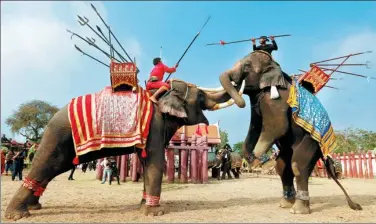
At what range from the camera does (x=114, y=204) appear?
8414 millimetres

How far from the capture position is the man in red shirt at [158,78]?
7.57 m

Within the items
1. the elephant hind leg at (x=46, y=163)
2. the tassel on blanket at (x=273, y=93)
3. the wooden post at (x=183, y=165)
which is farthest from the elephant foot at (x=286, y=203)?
the wooden post at (x=183, y=165)

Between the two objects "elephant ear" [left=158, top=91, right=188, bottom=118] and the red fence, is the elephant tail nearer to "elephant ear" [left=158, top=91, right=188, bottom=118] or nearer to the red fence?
"elephant ear" [left=158, top=91, right=188, bottom=118]

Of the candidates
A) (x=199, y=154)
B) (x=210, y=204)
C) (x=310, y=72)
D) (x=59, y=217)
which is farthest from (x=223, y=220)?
(x=199, y=154)

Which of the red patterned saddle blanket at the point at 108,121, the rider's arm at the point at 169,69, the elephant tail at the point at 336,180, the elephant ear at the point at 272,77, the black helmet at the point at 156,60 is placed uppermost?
the black helmet at the point at 156,60

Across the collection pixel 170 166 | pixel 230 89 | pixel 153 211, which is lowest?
pixel 153 211

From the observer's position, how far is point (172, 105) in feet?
23.9

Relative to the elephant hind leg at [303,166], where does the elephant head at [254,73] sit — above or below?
above

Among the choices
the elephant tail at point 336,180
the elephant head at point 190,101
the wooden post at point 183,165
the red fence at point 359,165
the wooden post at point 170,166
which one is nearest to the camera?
the elephant head at point 190,101

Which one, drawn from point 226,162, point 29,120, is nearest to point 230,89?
point 226,162

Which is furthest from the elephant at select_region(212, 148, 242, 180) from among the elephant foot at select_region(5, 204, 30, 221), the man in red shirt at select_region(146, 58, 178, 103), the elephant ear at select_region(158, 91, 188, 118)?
the elephant foot at select_region(5, 204, 30, 221)

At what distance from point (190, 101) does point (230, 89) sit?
0.93 meters

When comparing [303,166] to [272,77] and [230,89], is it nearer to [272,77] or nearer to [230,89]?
[272,77]

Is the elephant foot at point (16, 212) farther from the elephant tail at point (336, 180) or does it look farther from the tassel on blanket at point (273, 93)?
the elephant tail at point (336, 180)
